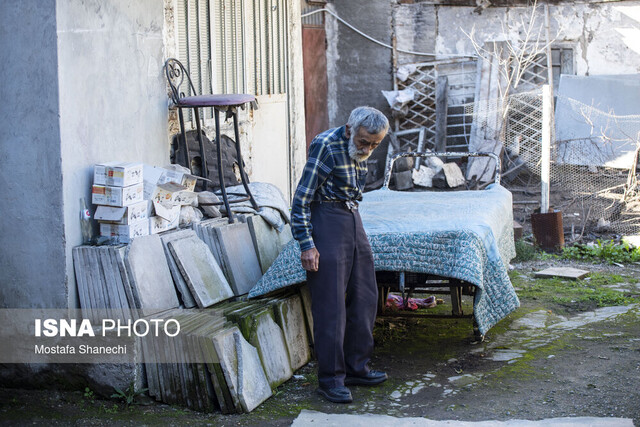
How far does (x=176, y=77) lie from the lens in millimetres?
6000

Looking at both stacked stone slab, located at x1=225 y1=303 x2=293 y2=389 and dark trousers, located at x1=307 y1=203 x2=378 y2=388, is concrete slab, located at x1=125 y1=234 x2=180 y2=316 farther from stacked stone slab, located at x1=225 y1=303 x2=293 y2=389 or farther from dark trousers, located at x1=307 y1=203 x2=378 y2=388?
dark trousers, located at x1=307 y1=203 x2=378 y2=388

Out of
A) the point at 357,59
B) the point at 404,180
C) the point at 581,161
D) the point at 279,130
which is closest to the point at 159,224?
the point at 279,130

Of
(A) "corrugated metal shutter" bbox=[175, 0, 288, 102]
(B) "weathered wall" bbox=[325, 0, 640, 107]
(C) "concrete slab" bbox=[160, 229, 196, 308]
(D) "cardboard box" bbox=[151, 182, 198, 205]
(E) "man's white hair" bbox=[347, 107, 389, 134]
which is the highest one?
(B) "weathered wall" bbox=[325, 0, 640, 107]

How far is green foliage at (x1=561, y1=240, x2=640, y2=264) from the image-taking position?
8688 mm

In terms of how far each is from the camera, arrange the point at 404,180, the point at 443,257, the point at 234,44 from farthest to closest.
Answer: the point at 404,180, the point at 234,44, the point at 443,257

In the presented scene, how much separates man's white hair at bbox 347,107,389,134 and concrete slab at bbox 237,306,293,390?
1397 mm

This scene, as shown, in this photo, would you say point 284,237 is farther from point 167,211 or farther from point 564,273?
point 564,273

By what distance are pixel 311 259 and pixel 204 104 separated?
1.75m

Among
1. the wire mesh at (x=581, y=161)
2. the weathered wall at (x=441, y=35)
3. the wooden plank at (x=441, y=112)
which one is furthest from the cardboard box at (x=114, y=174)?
the weathered wall at (x=441, y=35)

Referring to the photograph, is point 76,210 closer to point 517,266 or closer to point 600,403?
point 600,403

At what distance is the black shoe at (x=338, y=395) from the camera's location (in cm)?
447

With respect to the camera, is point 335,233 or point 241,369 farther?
point 335,233

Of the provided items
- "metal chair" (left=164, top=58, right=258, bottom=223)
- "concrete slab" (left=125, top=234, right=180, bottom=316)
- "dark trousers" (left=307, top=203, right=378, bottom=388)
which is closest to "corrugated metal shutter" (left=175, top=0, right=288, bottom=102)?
"metal chair" (left=164, top=58, right=258, bottom=223)

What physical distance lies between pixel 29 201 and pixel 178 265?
1058 mm
